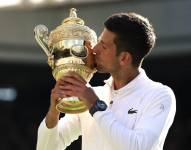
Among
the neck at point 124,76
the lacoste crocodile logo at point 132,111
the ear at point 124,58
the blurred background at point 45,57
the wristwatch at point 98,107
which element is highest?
the ear at point 124,58

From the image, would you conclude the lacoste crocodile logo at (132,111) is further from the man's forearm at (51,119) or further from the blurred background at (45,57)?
the blurred background at (45,57)

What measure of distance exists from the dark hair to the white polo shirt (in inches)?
5.5

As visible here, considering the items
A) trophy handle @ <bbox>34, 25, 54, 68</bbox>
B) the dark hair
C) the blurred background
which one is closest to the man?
the dark hair

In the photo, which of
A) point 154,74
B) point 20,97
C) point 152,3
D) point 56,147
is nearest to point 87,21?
point 152,3

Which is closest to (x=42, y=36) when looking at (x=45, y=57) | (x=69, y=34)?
(x=69, y=34)

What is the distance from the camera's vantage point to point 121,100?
9.30 ft

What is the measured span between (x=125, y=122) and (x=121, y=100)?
0.12 metres

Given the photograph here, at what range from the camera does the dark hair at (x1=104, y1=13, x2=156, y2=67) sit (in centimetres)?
273

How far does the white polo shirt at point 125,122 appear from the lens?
2611mm

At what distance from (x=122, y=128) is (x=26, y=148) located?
6831mm

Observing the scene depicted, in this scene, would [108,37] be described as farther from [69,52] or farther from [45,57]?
[45,57]

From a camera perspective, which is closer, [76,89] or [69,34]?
[76,89]

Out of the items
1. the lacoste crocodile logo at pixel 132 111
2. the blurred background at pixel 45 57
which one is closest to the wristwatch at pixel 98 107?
the lacoste crocodile logo at pixel 132 111

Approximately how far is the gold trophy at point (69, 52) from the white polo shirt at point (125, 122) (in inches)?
5.1
